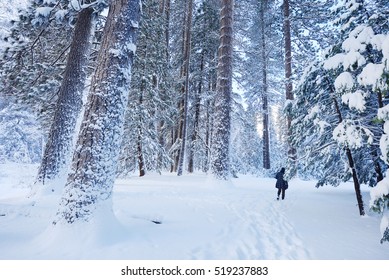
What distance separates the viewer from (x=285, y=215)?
647 cm

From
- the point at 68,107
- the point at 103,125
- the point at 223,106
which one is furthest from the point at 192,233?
the point at 223,106

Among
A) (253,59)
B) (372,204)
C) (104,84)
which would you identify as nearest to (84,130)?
(104,84)

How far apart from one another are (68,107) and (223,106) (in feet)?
20.6

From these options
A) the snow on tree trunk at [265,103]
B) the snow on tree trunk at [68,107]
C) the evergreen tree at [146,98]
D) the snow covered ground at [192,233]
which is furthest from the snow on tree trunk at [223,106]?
the snow on tree trunk at [265,103]

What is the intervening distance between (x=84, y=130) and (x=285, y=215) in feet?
17.0

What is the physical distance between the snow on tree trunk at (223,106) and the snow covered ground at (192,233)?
11.9ft

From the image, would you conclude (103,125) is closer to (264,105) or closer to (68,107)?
(68,107)

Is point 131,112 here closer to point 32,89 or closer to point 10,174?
point 32,89

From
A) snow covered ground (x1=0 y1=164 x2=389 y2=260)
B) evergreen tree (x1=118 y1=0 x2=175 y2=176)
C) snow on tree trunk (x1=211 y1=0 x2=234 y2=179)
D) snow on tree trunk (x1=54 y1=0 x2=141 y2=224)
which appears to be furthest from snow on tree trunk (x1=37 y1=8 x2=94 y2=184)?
snow on tree trunk (x1=211 y1=0 x2=234 y2=179)

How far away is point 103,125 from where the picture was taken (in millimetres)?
4090

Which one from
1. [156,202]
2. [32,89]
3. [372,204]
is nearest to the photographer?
[372,204]

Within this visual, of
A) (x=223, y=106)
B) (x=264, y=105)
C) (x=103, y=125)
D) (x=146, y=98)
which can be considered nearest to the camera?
(x=103, y=125)

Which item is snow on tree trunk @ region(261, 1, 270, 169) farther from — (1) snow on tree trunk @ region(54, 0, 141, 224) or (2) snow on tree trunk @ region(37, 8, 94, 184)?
(1) snow on tree trunk @ region(54, 0, 141, 224)

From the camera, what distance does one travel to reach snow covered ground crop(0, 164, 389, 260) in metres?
3.54
